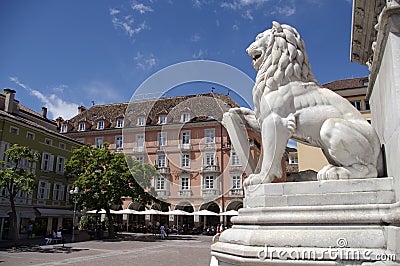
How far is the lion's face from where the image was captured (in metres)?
5.25

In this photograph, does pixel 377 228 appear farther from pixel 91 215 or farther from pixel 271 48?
pixel 91 215

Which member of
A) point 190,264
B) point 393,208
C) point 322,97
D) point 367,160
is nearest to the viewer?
point 393,208

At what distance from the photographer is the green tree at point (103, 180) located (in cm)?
3123

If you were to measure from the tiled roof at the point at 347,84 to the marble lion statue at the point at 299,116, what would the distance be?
1292 inches

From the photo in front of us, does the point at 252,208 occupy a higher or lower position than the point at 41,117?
lower

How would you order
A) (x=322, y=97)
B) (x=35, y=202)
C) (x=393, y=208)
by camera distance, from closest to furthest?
(x=393, y=208), (x=322, y=97), (x=35, y=202)

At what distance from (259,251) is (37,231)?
3529cm

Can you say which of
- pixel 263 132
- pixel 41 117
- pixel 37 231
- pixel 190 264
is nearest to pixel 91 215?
pixel 37 231

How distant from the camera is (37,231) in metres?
33.8

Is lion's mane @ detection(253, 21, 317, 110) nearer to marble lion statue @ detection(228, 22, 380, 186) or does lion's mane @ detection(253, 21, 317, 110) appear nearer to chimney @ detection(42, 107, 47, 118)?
marble lion statue @ detection(228, 22, 380, 186)

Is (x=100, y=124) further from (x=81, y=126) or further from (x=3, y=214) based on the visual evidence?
(x=3, y=214)

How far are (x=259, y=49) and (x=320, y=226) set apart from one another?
275 cm

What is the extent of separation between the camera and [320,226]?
3.93 meters

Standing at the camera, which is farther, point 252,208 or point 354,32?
point 354,32
